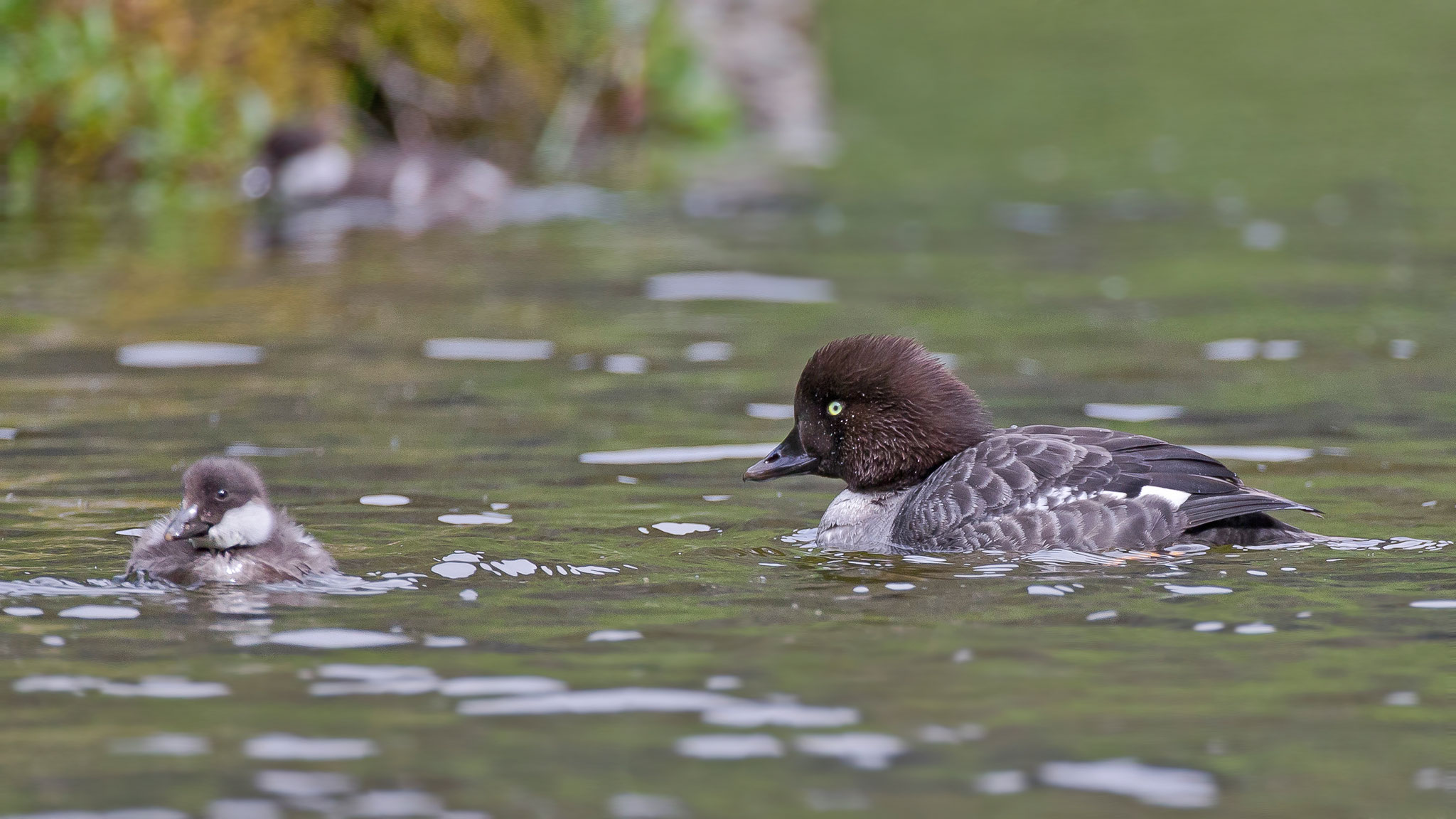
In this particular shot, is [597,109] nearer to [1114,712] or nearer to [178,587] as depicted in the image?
[178,587]

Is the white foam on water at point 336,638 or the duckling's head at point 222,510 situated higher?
the duckling's head at point 222,510

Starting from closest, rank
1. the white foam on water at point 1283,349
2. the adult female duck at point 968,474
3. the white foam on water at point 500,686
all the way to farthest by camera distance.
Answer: the white foam on water at point 500,686
the adult female duck at point 968,474
the white foam on water at point 1283,349

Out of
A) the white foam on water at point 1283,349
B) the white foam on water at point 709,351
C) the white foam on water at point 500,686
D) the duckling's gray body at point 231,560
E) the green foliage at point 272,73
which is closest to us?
the white foam on water at point 500,686

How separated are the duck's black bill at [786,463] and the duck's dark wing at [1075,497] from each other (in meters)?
0.65

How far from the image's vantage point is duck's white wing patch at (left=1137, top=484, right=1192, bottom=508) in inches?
293

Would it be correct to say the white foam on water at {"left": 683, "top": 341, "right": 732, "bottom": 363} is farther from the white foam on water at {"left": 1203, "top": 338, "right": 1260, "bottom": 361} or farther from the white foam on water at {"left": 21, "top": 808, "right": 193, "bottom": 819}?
the white foam on water at {"left": 21, "top": 808, "right": 193, "bottom": 819}

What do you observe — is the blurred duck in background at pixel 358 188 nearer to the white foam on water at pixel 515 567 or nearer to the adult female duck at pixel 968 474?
the adult female duck at pixel 968 474

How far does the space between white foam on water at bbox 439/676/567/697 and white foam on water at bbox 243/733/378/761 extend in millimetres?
464

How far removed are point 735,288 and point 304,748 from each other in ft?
34.4

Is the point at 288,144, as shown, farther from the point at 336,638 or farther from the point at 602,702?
the point at 602,702

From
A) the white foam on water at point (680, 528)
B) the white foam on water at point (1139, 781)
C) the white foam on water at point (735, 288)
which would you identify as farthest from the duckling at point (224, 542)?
the white foam on water at point (735, 288)

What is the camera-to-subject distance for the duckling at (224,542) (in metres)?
7.05

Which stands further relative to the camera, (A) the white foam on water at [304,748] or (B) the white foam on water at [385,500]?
(B) the white foam on water at [385,500]

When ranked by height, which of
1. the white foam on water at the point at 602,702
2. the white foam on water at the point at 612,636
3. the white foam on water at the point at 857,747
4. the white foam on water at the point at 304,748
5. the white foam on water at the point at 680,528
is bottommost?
the white foam on water at the point at 857,747
